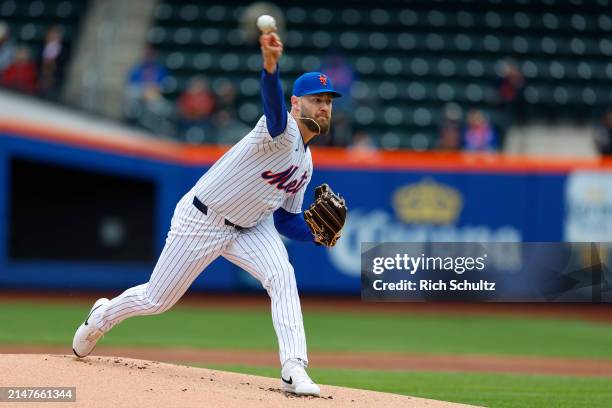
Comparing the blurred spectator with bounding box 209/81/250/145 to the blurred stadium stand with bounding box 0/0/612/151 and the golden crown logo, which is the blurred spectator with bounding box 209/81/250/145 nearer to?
the blurred stadium stand with bounding box 0/0/612/151

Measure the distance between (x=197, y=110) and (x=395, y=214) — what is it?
3.49 metres

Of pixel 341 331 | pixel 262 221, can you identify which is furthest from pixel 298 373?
pixel 341 331

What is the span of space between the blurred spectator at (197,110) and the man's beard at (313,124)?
10.2 meters

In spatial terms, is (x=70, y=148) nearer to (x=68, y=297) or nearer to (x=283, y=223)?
(x=68, y=297)

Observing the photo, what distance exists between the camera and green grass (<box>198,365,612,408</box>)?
243 inches

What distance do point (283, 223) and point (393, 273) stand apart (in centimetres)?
132

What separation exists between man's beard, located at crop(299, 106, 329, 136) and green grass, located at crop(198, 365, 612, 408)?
1419 mm

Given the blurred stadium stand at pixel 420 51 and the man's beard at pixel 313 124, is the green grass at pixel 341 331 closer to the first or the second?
the blurred stadium stand at pixel 420 51

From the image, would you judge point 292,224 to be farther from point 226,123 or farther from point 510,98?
point 510,98

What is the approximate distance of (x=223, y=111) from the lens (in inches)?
611

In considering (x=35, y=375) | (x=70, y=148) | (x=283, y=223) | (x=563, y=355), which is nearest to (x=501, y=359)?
(x=563, y=355)

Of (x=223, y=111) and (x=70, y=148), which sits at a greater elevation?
(x=223, y=111)

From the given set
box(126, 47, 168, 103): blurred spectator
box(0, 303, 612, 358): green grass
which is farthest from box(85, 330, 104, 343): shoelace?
box(126, 47, 168, 103): blurred spectator

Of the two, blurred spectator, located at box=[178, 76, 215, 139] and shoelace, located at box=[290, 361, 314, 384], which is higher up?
blurred spectator, located at box=[178, 76, 215, 139]
